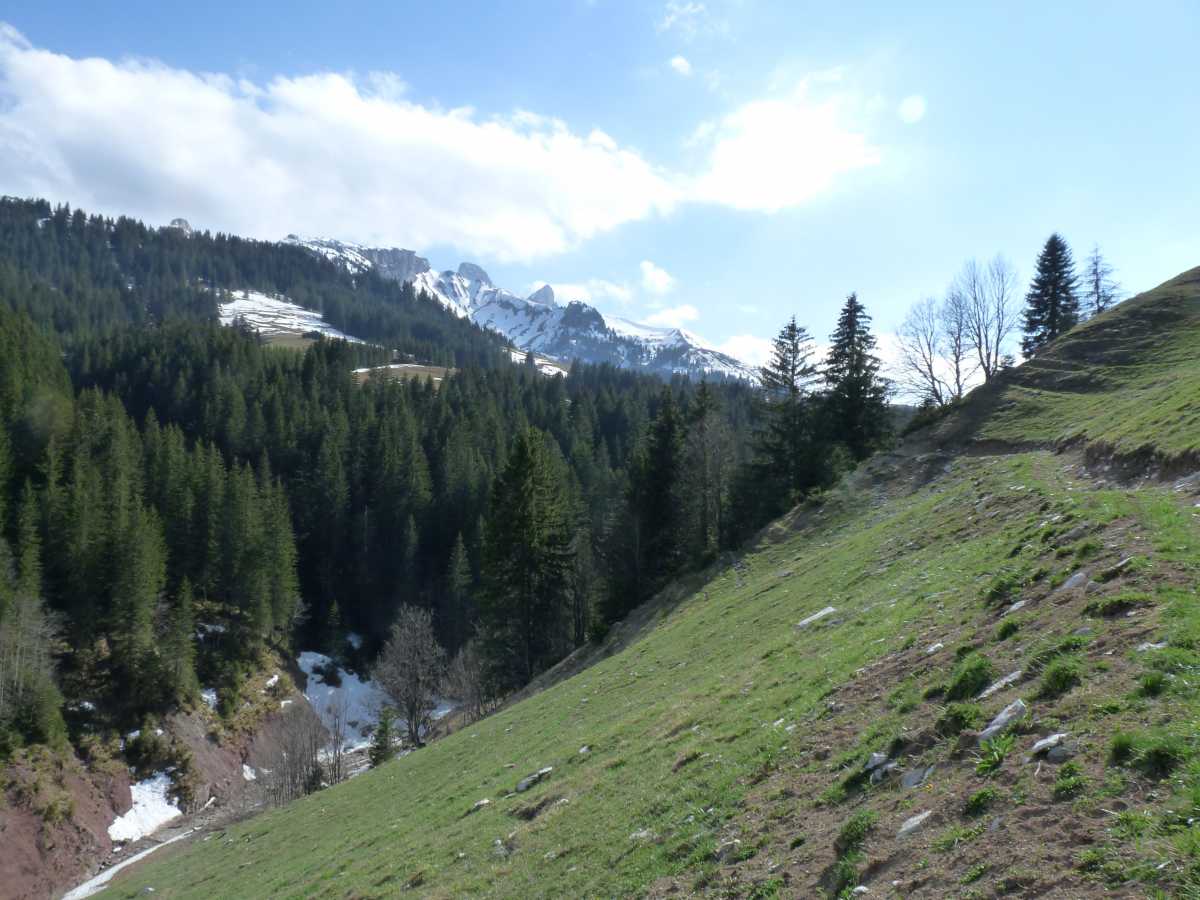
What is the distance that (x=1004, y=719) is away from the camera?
305 inches

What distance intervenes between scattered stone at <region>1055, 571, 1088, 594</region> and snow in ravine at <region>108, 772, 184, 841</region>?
59.4 meters

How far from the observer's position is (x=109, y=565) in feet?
195

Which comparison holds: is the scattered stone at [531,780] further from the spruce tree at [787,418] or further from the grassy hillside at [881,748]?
the spruce tree at [787,418]

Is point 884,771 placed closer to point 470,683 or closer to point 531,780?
point 531,780

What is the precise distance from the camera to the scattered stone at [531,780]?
48.0ft

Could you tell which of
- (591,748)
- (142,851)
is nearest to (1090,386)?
(591,748)

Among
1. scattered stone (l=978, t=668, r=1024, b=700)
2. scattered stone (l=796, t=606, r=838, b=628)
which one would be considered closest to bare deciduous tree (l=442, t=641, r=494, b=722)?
scattered stone (l=796, t=606, r=838, b=628)

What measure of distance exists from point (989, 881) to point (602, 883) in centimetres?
506

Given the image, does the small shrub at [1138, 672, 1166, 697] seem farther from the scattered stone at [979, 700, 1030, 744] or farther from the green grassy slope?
the green grassy slope

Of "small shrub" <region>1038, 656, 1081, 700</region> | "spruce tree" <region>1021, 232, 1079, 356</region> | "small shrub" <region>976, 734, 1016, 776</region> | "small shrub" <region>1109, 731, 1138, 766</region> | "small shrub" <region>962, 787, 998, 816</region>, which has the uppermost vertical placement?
"spruce tree" <region>1021, 232, 1079, 356</region>

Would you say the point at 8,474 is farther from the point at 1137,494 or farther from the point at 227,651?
the point at 1137,494

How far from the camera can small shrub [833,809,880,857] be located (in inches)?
280

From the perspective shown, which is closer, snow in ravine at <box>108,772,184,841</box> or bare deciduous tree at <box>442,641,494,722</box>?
bare deciduous tree at <box>442,641,494,722</box>

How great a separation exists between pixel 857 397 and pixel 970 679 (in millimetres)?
41324
